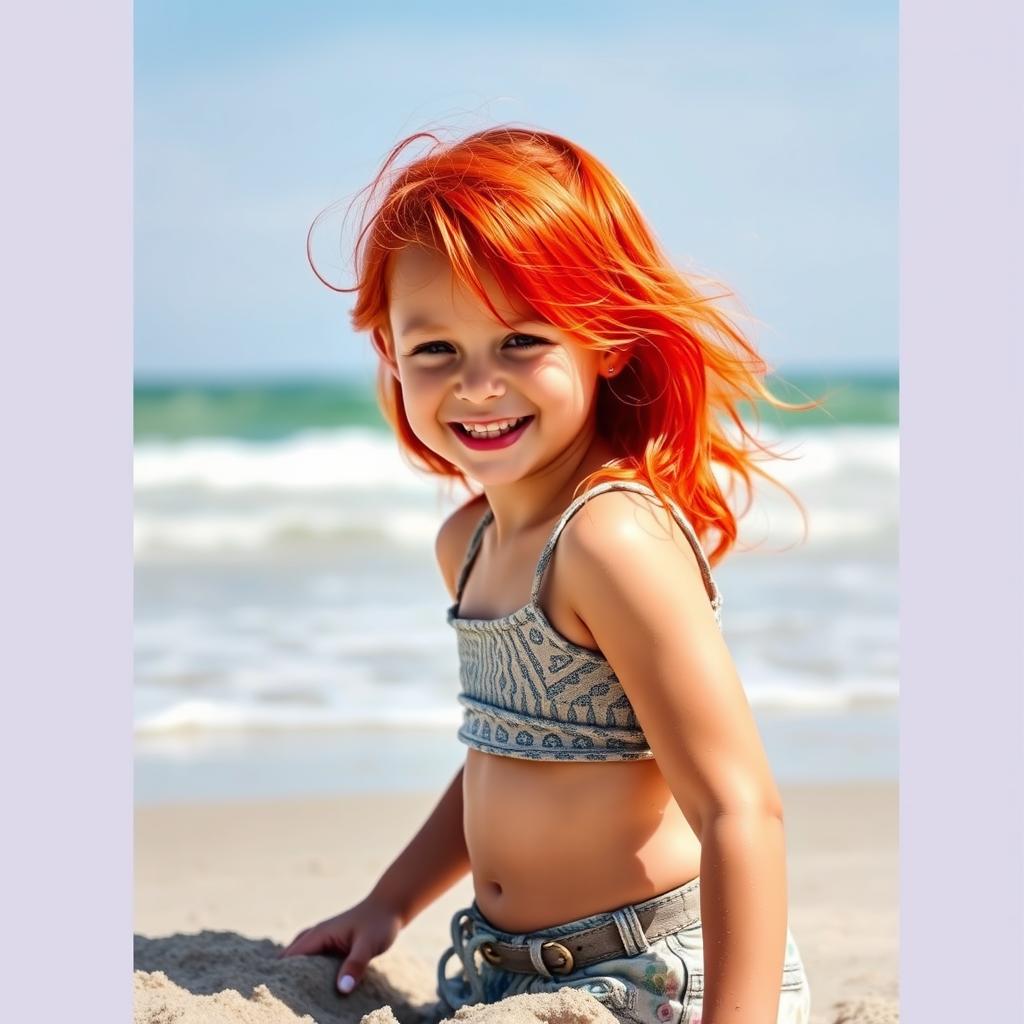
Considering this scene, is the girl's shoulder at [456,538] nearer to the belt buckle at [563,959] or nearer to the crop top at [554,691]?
the crop top at [554,691]

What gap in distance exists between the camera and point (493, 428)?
176 centimetres

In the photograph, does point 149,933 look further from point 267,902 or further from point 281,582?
point 281,582

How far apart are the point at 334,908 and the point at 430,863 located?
86 centimetres

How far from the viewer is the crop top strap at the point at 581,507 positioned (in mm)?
1683

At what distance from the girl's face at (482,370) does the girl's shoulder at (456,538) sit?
13.8 inches

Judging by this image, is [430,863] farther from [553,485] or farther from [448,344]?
[448,344]

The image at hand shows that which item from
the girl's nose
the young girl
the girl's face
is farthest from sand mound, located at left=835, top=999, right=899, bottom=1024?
the girl's nose

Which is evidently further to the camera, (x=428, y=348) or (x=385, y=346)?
(x=385, y=346)

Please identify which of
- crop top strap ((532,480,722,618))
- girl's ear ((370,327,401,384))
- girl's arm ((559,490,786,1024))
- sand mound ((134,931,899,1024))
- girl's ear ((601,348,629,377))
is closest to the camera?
girl's arm ((559,490,786,1024))

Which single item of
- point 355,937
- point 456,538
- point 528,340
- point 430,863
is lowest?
point 355,937

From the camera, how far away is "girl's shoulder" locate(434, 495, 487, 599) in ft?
7.06

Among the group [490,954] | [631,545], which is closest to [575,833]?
[490,954]

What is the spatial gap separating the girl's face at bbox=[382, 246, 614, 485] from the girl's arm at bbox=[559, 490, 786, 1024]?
0.15 metres

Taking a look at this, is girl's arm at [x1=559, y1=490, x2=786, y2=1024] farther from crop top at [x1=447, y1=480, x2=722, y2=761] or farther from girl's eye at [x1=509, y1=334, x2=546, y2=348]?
girl's eye at [x1=509, y1=334, x2=546, y2=348]
